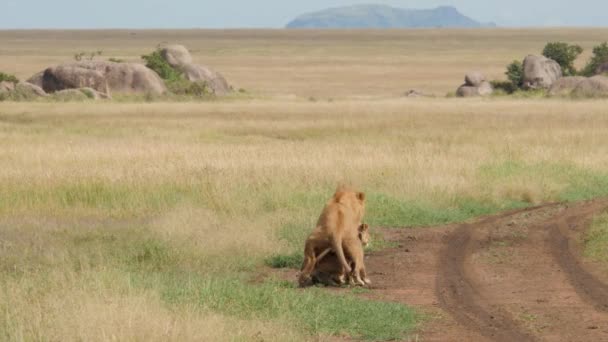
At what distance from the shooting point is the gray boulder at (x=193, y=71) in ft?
177

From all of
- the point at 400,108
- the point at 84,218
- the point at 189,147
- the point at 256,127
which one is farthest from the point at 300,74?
the point at 84,218

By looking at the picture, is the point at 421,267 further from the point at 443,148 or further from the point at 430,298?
the point at 443,148

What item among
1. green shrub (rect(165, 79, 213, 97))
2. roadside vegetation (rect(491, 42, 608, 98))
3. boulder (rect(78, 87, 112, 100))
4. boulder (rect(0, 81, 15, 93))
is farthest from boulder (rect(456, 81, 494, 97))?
boulder (rect(0, 81, 15, 93))

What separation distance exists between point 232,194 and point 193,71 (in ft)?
131

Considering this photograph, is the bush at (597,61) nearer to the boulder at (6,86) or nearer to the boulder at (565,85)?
the boulder at (565,85)

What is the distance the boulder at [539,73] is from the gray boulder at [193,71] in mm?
14532

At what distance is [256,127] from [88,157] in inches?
455

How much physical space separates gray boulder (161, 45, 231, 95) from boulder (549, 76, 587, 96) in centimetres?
1530

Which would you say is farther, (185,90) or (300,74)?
(300,74)

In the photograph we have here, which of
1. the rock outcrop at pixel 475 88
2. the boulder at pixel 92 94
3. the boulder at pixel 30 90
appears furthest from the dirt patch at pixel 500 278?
the rock outcrop at pixel 475 88

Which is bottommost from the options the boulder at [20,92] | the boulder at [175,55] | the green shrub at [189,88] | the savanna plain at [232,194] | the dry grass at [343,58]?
the dry grass at [343,58]

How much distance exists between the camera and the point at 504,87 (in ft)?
186

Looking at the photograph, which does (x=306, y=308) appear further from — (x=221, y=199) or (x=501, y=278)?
(x=221, y=199)

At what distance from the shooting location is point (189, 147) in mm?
25219
